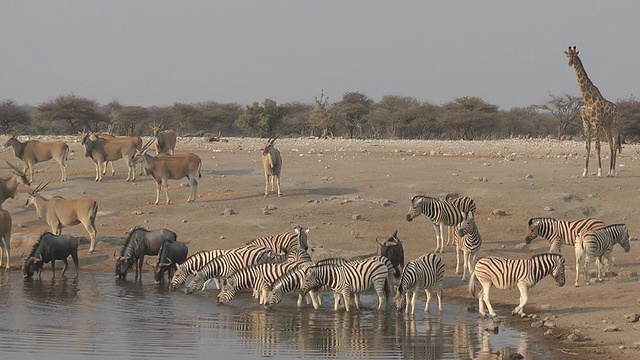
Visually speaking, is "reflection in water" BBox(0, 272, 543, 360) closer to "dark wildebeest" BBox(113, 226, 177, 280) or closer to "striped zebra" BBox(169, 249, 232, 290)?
"striped zebra" BBox(169, 249, 232, 290)

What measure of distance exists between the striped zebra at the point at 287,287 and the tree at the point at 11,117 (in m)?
45.8

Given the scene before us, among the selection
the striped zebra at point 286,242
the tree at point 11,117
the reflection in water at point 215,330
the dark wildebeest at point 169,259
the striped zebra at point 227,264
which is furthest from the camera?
the tree at point 11,117

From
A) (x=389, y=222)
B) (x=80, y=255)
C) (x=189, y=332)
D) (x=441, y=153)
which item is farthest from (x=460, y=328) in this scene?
(x=441, y=153)

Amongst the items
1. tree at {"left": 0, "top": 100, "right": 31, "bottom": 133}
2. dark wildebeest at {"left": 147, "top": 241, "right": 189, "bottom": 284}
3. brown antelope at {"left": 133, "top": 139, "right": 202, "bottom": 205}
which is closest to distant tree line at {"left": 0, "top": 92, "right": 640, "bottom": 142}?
tree at {"left": 0, "top": 100, "right": 31, "bottom": 133}

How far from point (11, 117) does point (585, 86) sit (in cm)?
4225

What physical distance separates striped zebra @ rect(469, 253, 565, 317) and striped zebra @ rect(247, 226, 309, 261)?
3740mm

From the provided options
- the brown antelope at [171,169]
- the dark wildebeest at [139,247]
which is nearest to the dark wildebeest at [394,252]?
the dark wildebeest at [139,247]

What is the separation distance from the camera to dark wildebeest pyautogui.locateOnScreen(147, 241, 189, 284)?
633 inches

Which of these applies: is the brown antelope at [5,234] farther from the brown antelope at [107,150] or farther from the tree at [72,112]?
the tree at [72,112]

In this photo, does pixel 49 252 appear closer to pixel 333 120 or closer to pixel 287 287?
pixel 287 287

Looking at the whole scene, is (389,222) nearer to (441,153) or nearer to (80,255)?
(80,255)

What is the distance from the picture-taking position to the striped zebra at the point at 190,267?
603 inches

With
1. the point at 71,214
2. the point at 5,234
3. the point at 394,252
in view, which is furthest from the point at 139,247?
the point at 394,252

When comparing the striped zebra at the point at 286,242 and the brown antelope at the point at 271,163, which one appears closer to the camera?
the striped zebra at the point at 286,242
